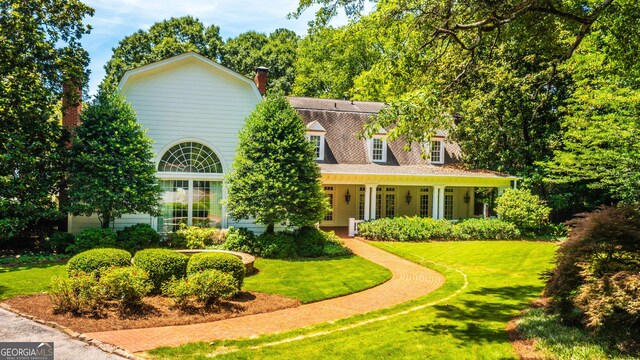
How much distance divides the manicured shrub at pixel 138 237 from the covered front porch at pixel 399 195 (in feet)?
28.4

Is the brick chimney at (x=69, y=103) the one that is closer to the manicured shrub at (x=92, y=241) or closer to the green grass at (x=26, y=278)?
the manicured shrub at (x=92, y=241)

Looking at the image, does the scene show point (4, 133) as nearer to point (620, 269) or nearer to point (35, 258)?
point (35, 258)

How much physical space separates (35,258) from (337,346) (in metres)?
11.8

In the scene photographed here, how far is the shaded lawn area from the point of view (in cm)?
1108

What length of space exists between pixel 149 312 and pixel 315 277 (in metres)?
5.30

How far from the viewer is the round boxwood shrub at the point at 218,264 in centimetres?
1045

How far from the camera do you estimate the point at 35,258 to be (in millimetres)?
14328

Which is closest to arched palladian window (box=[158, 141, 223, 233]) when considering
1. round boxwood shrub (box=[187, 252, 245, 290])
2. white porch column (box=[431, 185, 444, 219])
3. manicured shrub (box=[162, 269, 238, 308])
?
round boxwood shrub (box=[187, 252, 245, 290])

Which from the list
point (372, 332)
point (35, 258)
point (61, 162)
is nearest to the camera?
point (372, 332)

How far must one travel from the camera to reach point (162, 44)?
35.0 m

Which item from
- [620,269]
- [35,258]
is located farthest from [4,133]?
[620,269]

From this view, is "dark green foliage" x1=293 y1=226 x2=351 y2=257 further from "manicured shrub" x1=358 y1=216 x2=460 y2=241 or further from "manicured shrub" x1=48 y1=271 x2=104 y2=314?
"manicured shrub" x1=48 y1=271 x2=104 y2=314

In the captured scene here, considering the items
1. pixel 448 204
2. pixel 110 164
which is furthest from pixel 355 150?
pixel 110 164

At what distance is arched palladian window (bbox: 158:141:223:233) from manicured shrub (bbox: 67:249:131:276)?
24.6 ft
